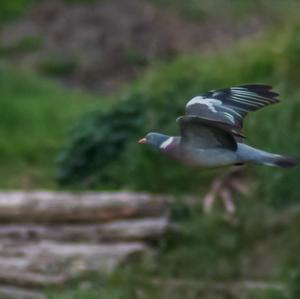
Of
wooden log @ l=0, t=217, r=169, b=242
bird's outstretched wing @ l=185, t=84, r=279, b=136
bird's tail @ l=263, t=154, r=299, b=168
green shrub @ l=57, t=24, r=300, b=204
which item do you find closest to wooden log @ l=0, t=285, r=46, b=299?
wooden log @ l=0, t=217, r=169, b=242

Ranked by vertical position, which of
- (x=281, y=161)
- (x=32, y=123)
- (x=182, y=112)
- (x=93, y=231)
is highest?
(x=32, y=123)

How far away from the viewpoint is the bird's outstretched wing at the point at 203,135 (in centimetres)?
377

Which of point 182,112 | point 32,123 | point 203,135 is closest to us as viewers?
point 203,135

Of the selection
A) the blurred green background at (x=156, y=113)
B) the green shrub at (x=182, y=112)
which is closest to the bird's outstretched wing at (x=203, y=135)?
the blurred green background at (x=156, y=113)

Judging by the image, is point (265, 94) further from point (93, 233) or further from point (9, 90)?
point (9, 90)

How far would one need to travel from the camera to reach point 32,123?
11.8m

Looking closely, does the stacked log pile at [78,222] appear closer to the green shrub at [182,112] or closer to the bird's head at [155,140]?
the green shrub at [182,112]

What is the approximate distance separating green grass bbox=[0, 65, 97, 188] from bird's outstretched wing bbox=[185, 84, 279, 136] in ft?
21.4

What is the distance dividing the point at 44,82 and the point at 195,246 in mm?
4473

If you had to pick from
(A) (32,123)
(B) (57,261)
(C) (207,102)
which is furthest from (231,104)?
(A) (32,123)

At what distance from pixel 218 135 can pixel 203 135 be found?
0.04 m

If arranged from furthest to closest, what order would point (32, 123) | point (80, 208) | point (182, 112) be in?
point (32, 123), point (182, 112), point (80, 208)

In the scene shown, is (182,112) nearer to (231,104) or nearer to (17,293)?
(17,293)

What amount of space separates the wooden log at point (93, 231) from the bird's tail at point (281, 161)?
546 cm
